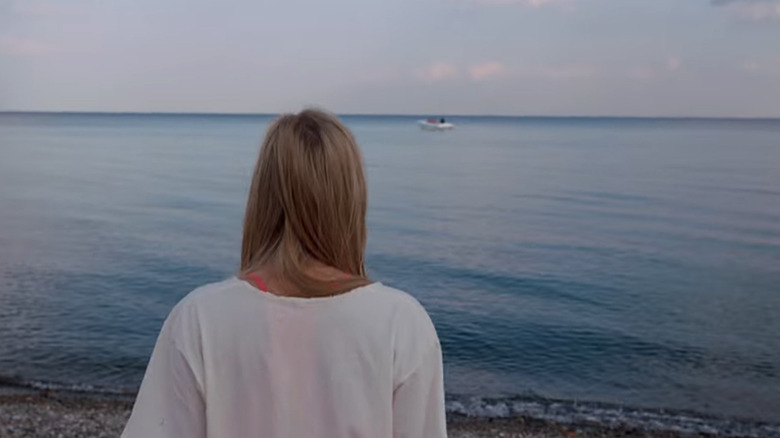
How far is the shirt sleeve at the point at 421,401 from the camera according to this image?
6.60 ft

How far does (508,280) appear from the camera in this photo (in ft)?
64.6

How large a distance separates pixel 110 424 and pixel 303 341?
813 centimetres

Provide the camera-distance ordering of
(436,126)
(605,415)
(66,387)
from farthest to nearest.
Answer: (436,126), (66,387), (605,415)

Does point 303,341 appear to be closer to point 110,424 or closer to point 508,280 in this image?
point 110,424

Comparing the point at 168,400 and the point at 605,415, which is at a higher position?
the point at 168,400

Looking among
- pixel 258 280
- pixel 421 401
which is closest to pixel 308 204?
pixel 258 280

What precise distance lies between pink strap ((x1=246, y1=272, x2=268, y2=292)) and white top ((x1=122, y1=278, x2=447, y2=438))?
0.07ft

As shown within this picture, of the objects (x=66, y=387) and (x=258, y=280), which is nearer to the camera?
(x=258, y=280)

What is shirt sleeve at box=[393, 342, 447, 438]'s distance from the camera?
6.60 feet

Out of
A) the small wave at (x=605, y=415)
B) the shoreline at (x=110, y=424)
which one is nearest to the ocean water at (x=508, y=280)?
the small wave at (x=605, y=415)

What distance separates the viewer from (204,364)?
78.0 inches

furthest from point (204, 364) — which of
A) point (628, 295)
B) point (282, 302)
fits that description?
point (628, 295)

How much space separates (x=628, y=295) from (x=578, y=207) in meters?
15.6

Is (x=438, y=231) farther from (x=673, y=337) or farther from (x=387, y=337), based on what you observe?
(x=387, y=337)
